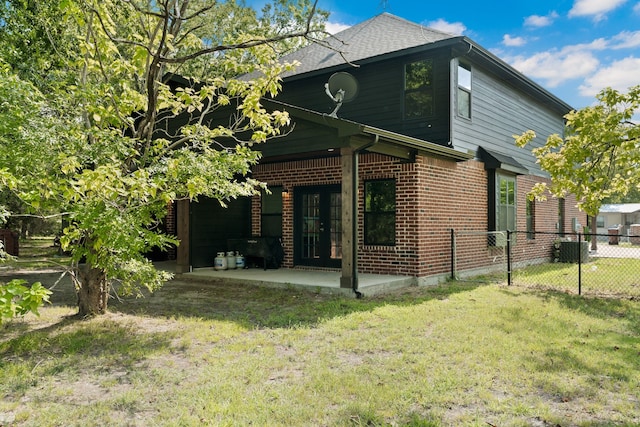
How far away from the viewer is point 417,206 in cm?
902

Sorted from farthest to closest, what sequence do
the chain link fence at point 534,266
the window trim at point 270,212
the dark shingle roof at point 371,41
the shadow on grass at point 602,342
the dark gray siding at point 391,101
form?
the window trim at point 270,212, the dark shingle roof at point 371,41, the dark gray siding at point 391,101, the chain link fence at point 534,266, the shadow on grass at point 602,342

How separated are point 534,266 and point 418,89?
685 centimetres

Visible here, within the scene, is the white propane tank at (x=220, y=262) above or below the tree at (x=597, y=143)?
below

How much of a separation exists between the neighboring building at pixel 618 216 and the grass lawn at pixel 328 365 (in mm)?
39942

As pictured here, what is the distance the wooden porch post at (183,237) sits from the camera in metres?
10.8

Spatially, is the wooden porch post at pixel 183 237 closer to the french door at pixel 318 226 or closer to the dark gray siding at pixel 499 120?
the french door at pixel 318 226

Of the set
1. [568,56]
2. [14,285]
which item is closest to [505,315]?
[14,285]

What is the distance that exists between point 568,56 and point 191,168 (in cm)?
3580

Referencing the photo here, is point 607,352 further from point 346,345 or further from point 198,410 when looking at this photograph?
point 198,410

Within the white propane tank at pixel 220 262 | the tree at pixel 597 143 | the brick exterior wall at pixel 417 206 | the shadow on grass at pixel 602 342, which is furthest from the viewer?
the white propane tank at pixel 220 262

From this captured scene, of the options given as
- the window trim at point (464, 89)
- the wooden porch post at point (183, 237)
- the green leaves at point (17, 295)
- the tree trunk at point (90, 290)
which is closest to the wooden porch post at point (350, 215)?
the window trim at point (464, 89)

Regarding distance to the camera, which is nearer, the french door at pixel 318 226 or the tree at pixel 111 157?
the tree at pixel 111 157

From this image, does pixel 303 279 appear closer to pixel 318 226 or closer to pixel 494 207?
pixel 318 226

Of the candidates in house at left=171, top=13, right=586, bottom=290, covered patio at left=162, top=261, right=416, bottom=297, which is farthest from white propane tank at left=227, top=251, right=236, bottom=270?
house at left=171, top=13, right=586, bottom=290
